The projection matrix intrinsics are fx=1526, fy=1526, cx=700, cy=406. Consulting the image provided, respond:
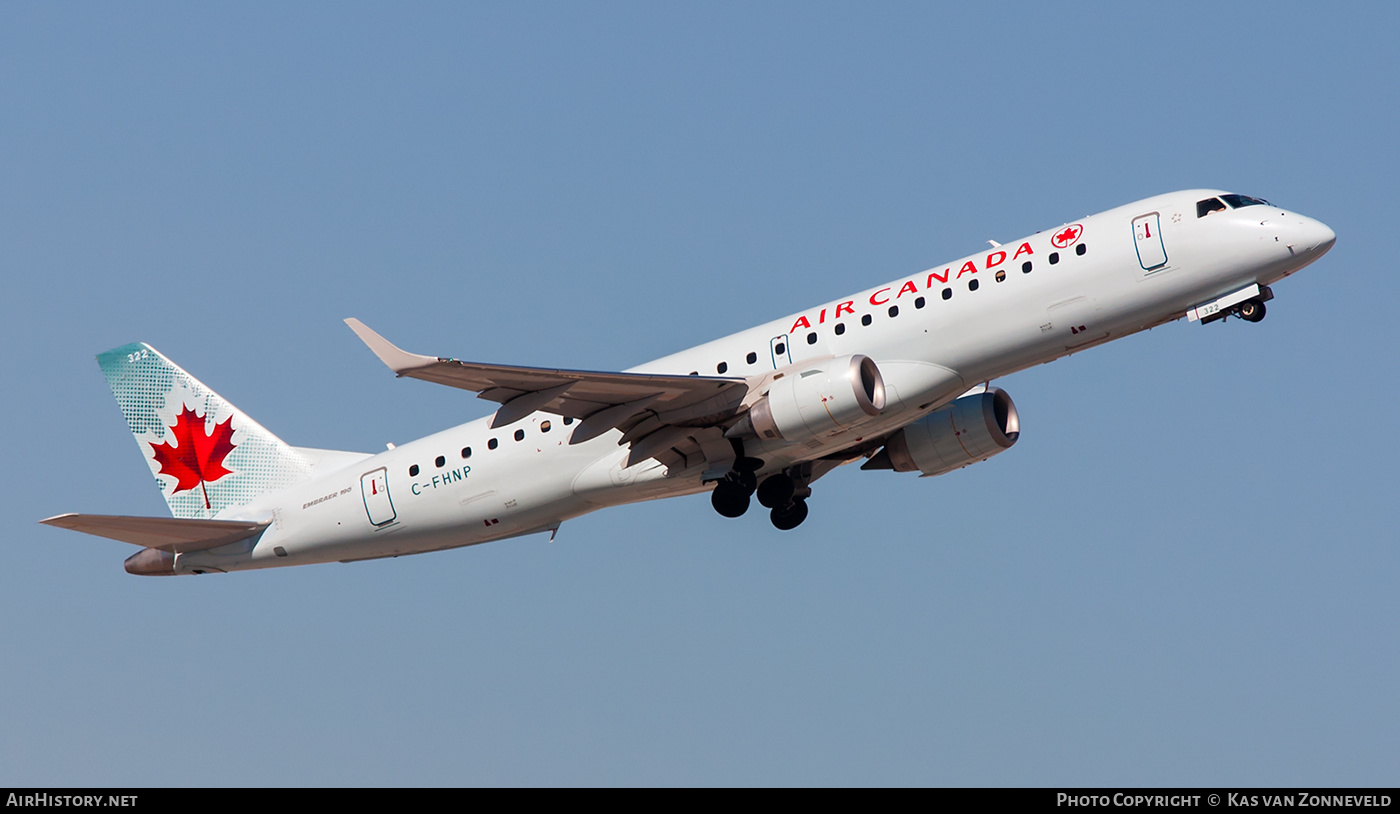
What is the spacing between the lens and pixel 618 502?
3372 cm

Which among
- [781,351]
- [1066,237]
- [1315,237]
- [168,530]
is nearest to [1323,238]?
[1315,237]

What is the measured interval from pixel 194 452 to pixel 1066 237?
73.3ft

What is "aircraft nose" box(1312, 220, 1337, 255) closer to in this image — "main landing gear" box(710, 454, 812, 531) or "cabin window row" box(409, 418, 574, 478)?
"main landing gear" box(710, 454, 812, 531)

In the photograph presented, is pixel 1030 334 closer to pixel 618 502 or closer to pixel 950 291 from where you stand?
pixel 950 291

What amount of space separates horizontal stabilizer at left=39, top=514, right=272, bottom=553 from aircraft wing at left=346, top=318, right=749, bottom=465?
8.63 metres

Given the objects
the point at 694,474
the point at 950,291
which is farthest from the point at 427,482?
the point at 950,291

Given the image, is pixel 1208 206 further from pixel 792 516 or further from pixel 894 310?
pixel 792 516

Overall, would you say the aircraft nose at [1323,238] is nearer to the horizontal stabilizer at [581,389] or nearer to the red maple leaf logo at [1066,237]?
the red maple leaf logo at [1066,237]

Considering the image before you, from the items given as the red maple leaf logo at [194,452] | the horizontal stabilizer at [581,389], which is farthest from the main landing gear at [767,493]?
the red maple leaf logo at [194,452]

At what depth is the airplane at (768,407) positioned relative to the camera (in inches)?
1184

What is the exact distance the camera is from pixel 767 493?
34938 millimetres

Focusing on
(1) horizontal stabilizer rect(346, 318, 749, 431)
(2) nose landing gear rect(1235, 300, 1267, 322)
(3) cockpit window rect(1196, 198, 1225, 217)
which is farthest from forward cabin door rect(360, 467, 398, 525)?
(2) nose landing gear rect(1235, 300, 1267, 322)

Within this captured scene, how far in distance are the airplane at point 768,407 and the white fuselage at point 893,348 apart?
0.04m
